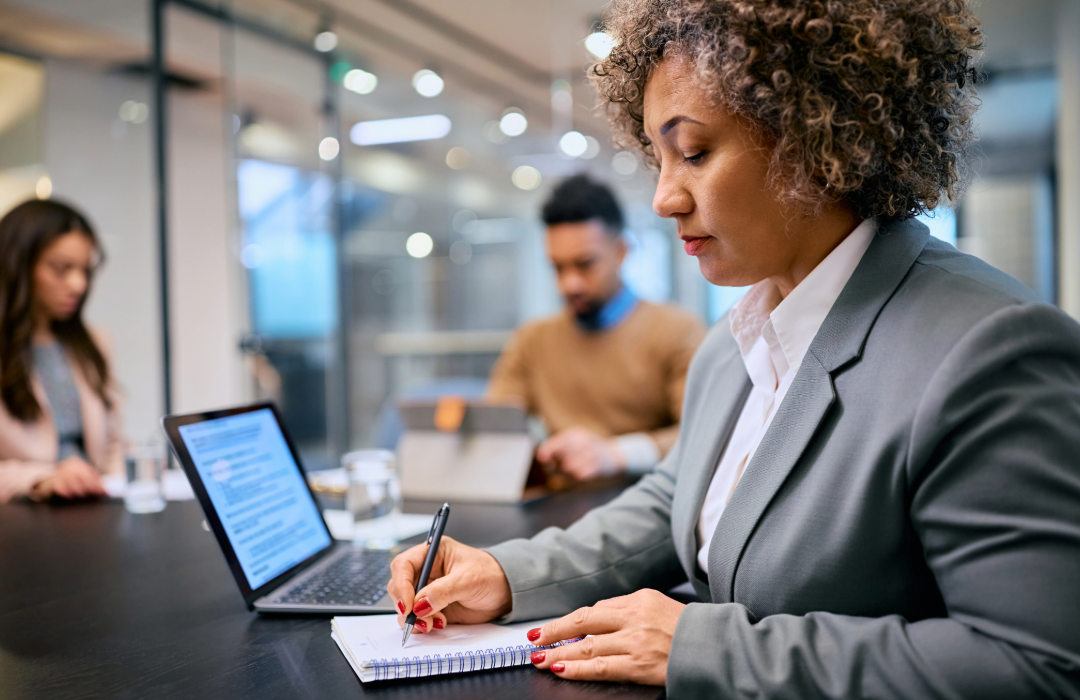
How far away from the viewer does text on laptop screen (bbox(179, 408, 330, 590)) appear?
1.13m

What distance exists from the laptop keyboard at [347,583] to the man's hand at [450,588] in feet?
0.43

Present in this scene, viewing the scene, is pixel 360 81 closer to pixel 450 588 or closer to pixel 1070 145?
pixel 1070 145

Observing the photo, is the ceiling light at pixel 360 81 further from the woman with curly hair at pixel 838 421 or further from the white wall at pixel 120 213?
the woman with curly hair at pixel 838 421

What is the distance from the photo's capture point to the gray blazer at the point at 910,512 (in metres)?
0.70

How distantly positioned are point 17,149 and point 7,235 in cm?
174

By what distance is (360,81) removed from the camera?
5254 mm

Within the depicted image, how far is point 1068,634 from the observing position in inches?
27.3

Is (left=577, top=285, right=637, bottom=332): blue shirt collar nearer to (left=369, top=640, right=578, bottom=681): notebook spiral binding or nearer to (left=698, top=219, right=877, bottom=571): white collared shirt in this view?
(left=698, top=219, right=877, bottom=571): white collared shirt

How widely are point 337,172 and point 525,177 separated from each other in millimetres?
1687

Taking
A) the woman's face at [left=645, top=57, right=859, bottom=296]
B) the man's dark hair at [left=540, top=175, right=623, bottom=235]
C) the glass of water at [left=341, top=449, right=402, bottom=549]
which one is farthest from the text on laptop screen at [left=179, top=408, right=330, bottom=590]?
the man's dark hair at [left=540, top=175, right=623, bottom=235]

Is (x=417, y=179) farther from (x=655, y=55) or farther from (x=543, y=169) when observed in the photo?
(x=655, y=55)

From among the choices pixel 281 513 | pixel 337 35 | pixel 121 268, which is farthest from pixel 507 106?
pixel 281 513

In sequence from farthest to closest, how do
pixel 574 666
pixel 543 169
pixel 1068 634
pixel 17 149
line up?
pixel 543 169 < pixel 17 149 < pixel 574 666 < pixel 1068 634

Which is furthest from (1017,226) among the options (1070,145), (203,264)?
(203,264)
